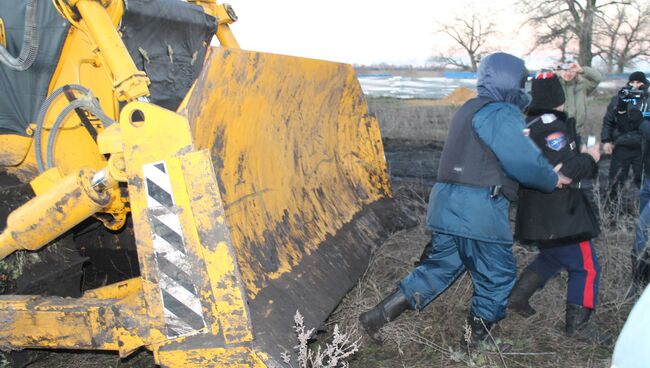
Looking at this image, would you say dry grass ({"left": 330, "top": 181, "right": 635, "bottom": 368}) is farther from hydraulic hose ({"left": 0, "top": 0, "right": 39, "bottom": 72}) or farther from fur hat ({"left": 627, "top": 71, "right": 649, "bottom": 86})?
fur hat ({"left": 627, "top": 71, "right": 649, "bottom": 86})

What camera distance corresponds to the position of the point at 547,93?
3590 millimetres

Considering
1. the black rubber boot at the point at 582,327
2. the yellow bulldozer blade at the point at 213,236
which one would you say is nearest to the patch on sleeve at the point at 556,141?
the black rubber boot at the point at 582,327

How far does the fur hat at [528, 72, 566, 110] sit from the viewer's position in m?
3.58

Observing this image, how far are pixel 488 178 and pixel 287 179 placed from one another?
134 centimetres

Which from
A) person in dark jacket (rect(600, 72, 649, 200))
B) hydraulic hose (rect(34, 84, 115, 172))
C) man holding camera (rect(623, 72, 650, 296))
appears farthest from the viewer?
person in dark jacket (rect(600, 72, 649, 200))

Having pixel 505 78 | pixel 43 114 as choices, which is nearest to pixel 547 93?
pixel 505 78

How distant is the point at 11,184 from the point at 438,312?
284 cm

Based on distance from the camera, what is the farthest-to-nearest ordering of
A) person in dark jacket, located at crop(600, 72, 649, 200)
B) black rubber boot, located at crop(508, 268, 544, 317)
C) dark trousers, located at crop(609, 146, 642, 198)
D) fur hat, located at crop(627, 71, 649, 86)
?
1. dark trousers, located at crop(609, 146, 642, 198)
2. person in dark jacket, located at crop(600, 72, 649, 200)
3. fur hat, located at crop(627, 71, 649, 86)
4. black rubber boot, located at crop(508, 268, 544, 317)

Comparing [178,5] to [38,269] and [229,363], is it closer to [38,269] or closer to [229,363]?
[38,269]

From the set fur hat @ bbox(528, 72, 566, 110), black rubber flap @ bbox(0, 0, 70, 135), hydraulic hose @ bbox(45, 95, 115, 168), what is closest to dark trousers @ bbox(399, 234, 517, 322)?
fur hat @ bbox(528, 72, 566, 110)

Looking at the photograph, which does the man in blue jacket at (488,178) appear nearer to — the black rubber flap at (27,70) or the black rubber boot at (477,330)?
the black rubber boot at (477,330)

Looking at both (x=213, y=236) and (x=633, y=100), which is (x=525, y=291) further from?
(x=633, y=100)

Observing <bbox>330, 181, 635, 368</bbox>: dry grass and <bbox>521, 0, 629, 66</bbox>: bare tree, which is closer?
<bbox>330, 181, 635, 368</bbox>: dry grass

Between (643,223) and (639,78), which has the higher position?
(639,78)
